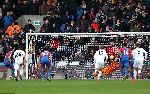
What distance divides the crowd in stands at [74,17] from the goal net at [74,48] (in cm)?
98

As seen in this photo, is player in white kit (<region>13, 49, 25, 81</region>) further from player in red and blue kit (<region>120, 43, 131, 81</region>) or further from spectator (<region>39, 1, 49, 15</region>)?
spectator (<region>39, 1, 49, 15</region>)

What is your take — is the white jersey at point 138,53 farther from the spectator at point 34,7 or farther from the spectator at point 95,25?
the spectator at point 34,7

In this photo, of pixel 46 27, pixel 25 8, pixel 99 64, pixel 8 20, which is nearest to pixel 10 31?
pixel 8 20

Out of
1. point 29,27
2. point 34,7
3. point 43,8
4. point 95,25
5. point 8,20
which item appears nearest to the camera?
point 29,27

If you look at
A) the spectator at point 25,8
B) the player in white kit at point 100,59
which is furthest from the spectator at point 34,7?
the player in white kit at point 100,59

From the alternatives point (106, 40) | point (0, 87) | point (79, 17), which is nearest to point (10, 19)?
point (79, 17)

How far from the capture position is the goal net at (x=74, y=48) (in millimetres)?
26391

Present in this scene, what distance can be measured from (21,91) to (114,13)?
11.5m

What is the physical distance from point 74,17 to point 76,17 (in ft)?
0.33

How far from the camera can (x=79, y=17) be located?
96.5 ft

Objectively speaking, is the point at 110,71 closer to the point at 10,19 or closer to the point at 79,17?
the point at 79,17

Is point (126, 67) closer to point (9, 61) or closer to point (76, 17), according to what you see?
point (9, 61)

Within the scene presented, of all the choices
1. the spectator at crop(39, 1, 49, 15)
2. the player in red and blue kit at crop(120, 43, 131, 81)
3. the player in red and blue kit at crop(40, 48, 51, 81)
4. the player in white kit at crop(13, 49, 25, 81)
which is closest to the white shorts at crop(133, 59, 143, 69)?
the player in red and blue kit at crop(120, 43, 131, 81)

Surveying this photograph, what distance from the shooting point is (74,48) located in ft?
87.5
